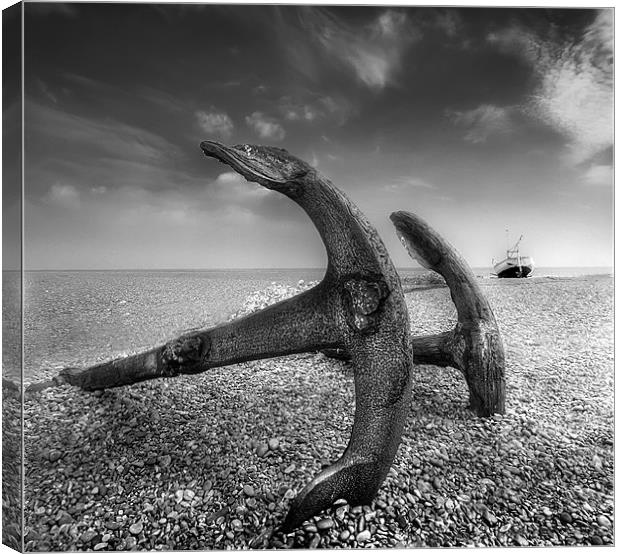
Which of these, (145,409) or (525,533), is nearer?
(525,533)

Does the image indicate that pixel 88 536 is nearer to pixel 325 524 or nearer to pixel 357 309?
pixel 325 524

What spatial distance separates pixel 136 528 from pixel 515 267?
103 inches

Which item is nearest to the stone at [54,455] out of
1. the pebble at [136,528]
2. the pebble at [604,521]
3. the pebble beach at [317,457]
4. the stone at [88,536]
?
the pebble beach at [317,457]

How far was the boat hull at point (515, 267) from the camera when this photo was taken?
8.83 feet

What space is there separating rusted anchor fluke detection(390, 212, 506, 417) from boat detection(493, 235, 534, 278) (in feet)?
1.12

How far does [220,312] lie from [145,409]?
108cm

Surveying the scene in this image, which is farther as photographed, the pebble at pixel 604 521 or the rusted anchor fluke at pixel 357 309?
the pebble at pixel 604 521

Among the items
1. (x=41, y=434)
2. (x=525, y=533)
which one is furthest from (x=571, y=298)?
(x=41, y=434)

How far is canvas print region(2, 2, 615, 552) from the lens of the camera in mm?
1768

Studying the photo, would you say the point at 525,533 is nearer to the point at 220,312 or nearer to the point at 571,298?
the point at 571,298

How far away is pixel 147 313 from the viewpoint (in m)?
3.28

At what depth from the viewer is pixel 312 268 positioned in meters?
2.59

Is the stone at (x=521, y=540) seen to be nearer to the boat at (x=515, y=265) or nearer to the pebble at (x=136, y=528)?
the boat at (x=515, y=265)

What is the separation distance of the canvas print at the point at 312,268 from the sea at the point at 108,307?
0.02 m
